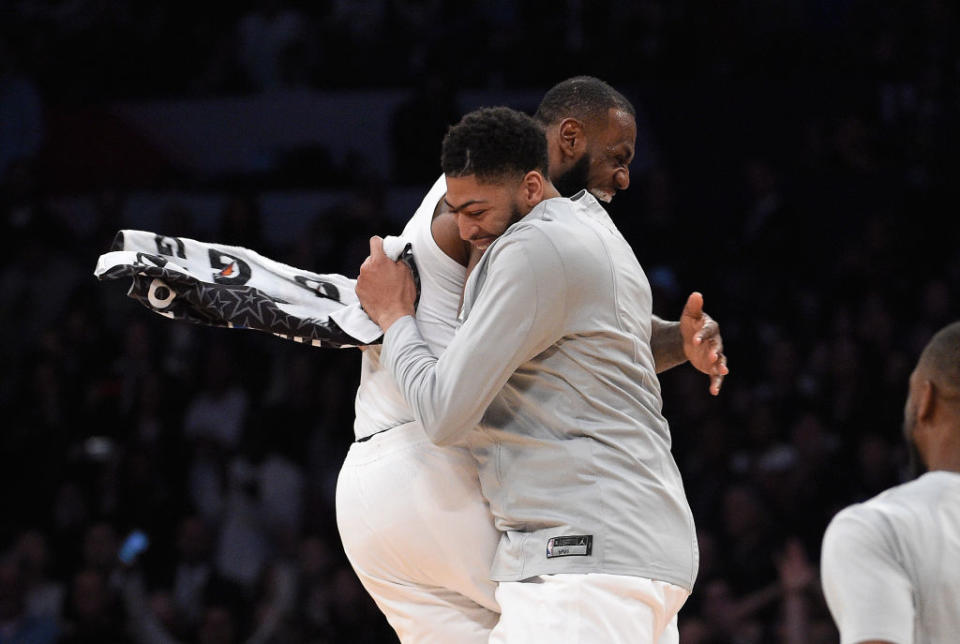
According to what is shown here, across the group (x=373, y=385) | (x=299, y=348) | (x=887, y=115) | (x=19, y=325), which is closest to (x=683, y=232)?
(x=887, y=115)

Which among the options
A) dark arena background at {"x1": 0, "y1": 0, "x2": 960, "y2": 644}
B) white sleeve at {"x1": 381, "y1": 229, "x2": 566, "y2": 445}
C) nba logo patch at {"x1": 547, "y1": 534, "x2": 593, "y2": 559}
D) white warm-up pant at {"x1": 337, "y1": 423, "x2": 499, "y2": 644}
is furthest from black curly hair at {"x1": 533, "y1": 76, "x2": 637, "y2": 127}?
dark arena background at {"x1": 0, "y1": 0, "x2": 960, "y2": 644}

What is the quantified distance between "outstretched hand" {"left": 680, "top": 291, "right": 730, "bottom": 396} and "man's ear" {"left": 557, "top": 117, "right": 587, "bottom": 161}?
1.47 feet

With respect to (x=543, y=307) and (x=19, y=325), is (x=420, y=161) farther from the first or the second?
(x=543, y=307)

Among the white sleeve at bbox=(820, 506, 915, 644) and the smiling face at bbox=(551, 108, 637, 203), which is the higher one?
the smiling face at bbox=(551, 108, 637, 203)

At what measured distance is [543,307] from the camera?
9.02ft

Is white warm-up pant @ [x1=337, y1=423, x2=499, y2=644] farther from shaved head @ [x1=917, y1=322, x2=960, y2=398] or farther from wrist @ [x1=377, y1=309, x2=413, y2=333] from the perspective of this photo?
shaved head @ [x1=917, y1=322, x2=960, y2=398]

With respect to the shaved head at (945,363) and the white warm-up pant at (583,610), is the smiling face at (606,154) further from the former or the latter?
the shaved head at (945,363)

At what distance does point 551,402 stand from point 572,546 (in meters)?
0.30

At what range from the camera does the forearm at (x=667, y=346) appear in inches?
135

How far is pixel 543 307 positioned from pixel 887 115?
5.96 meters

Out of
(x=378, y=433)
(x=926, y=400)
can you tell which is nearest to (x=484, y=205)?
(x=378, y=433)

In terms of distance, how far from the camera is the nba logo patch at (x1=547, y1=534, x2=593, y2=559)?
2.73 m

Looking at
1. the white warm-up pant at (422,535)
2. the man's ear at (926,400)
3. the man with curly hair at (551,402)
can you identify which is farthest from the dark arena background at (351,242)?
the man's ear at (926,400)

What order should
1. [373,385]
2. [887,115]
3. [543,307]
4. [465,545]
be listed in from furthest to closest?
[887,115] → [373,385] → [465,545] → [543,307]
